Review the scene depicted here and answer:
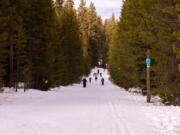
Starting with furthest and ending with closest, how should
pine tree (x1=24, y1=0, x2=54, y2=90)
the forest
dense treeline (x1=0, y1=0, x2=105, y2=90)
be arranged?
pine tree (x1=24, y1=0, x2=54, y2=90), dense treeline (x1=0, y1=0, x2=105, y2=90), the forest

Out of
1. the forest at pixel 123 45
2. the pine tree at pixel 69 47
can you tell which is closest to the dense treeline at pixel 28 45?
the forest at pixel 123 45

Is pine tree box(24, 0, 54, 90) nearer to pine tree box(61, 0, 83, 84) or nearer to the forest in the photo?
the forest

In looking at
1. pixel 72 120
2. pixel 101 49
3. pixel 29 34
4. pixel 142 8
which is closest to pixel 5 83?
pixel 29 34

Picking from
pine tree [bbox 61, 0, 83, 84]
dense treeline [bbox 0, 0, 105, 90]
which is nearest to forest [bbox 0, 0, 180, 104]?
dense treeline [bbox 0, 0, 105, 90]

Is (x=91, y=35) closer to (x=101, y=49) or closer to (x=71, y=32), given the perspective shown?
(x=101, y=49)

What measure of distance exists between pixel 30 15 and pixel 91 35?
11769cm

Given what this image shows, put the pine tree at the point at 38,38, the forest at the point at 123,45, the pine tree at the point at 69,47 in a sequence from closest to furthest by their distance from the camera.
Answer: the forest at the point at 123,45, the pine tree at the point at 38,38, the pine tree at the point at 69,47

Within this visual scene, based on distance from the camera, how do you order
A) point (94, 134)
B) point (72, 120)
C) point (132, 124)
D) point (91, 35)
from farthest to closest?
point (91, 35) → point (72, 120) → point (132, 124) → point (94, 134)

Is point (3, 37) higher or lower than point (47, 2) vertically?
lower

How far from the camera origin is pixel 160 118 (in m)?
18.2

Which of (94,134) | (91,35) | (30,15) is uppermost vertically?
(91,35)

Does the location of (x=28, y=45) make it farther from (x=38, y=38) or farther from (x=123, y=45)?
(x=123, y=45)

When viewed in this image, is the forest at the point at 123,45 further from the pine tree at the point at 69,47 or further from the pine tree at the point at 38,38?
the pine tree at the point at 69,47

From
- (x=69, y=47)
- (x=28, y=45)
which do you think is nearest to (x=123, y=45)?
(x=28, y=45)
